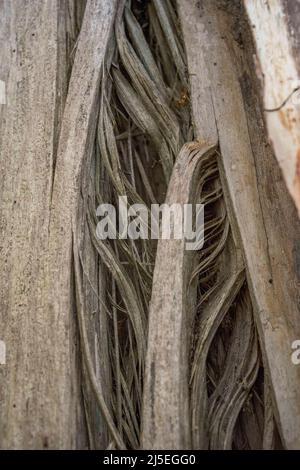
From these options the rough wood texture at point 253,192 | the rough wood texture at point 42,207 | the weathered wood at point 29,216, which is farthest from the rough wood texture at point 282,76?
the weathered wood at point 29,216

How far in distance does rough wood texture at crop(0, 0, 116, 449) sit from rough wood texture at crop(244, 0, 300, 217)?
1.74 feet

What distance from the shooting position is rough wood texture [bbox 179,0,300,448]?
1396mm

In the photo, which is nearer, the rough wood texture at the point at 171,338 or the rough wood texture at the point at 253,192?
the rough wood texture at the point at 171,338

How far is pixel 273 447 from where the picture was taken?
52.6 inches

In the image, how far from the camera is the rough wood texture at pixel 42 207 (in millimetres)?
1323

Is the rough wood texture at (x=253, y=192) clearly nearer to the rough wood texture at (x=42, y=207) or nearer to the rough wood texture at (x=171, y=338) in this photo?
the rough wood texture at (x=171, y=338)

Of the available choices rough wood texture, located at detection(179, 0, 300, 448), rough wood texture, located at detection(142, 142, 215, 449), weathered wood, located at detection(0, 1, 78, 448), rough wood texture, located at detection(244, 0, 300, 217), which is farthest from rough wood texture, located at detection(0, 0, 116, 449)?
rough wood texture, located at detection(244, 0, 300, 217)

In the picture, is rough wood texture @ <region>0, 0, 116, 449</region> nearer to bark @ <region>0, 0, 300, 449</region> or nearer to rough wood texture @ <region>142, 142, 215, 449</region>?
bark @ <region>0, 0, 300, 449</region>

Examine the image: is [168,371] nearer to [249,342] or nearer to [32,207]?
[249,342]

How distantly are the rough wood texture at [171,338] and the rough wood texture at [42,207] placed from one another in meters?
0.19

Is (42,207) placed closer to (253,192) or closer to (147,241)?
(147,241)

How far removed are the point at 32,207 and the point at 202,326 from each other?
1.94 feet

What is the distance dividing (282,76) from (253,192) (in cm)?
34
